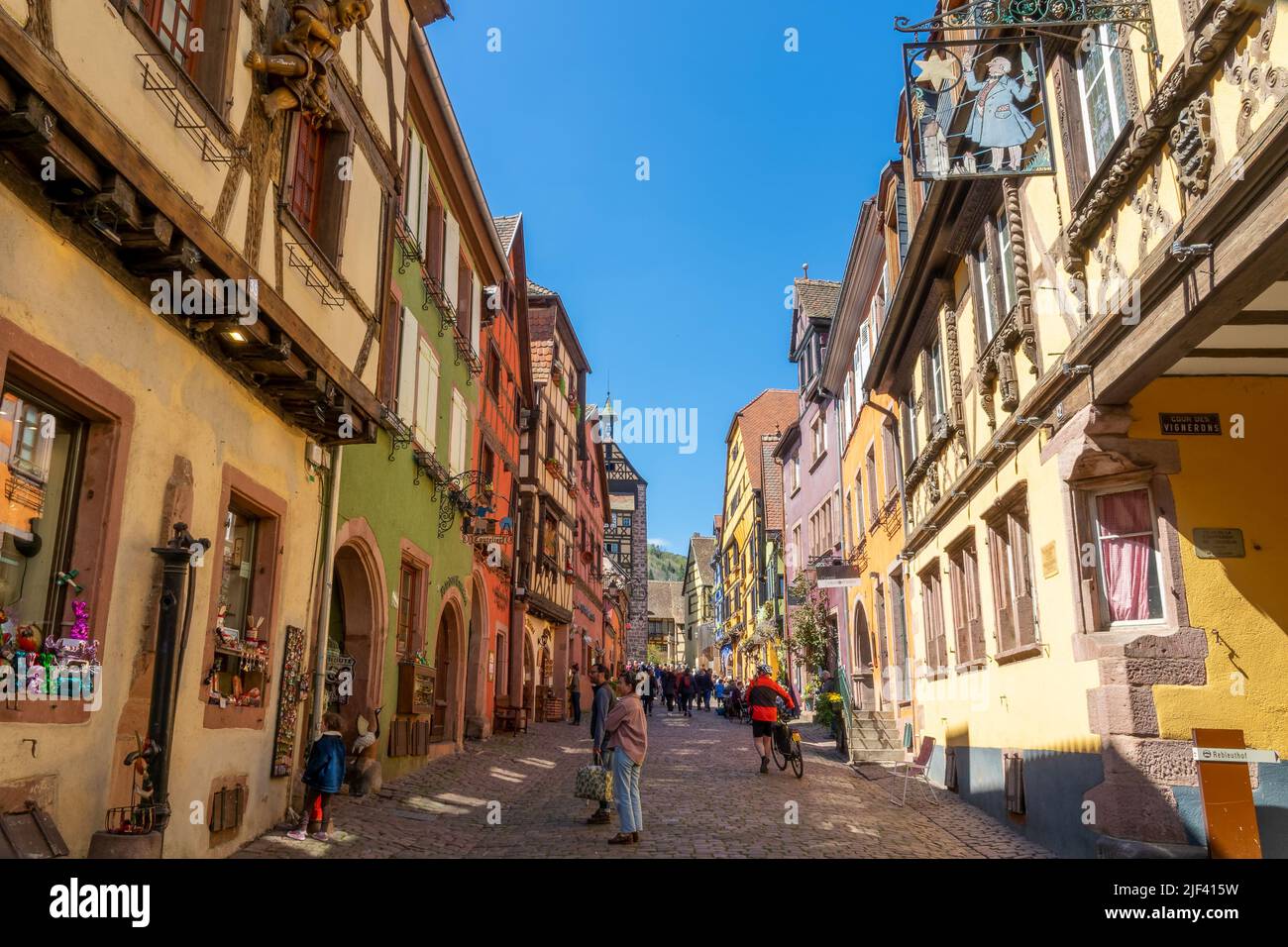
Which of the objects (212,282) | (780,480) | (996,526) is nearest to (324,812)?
(212,282)

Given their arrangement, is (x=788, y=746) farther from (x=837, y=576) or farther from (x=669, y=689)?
(x=669, y=689)

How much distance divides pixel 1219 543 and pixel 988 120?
360cm

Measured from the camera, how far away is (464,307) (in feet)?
55.3

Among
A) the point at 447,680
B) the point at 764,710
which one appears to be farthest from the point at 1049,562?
the point at 447,680

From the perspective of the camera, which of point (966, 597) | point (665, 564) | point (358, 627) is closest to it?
point (358, 627)

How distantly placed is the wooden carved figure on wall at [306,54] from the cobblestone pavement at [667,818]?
586 centimetres

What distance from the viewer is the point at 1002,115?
7.71m

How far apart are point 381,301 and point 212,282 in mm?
4231

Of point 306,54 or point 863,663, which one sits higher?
point 306,54

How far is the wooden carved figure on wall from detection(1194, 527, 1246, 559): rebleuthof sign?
755 cm

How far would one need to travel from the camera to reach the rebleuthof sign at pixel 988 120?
7410 mm
